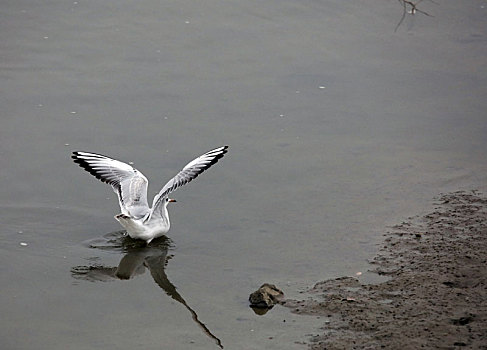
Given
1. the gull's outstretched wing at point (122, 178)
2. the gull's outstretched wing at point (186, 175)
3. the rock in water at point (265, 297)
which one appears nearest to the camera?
the rock in water at point (265, 297)

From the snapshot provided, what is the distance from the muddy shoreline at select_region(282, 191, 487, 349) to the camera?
24.4ft

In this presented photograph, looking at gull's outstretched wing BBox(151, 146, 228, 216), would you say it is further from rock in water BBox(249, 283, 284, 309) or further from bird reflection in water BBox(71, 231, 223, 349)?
rock in water BBox(249, 283, 284, 309)

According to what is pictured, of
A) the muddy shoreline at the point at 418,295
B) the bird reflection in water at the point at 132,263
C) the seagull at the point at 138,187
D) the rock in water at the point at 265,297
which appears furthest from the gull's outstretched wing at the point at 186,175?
the muddy shoreline at the point at 418,295

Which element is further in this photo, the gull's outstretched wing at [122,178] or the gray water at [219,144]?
the gull's outstretched wing at [122,178]

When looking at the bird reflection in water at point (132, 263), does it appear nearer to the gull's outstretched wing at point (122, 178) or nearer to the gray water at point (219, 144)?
the gray water at point (219, 144)

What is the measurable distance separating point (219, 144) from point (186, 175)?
6.16ft

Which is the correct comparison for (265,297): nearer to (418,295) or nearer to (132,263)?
(418,295)

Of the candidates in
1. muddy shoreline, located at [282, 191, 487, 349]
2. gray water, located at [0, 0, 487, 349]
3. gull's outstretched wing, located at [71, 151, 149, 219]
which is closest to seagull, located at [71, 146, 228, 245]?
gull's outstretched wing, located at [71, 151, 149, 219]

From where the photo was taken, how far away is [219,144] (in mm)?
11586

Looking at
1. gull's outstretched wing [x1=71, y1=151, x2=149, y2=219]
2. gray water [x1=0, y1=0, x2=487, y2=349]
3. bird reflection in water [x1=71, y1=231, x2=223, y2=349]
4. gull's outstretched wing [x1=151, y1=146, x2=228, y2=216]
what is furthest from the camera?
gull's outstretched wing [x1=71, y1=151, x2=149, y2=219]

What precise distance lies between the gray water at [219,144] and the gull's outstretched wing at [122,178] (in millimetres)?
343

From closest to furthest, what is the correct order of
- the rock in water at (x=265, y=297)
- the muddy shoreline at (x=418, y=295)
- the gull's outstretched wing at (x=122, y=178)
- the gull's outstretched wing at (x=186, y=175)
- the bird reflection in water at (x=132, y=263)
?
the muddy shoreline at (x=418, y=295) < the rock in water at (x=265, y=297) < the bird reflection in water at (x=132, y=263) < the gull's outstretched wing at (x=186, y=175) < the gull's outstretched wing at (x=122, y=178)

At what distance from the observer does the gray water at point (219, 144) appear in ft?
28.0

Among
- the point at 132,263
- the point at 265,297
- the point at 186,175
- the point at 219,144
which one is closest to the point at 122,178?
the point at 186,175
